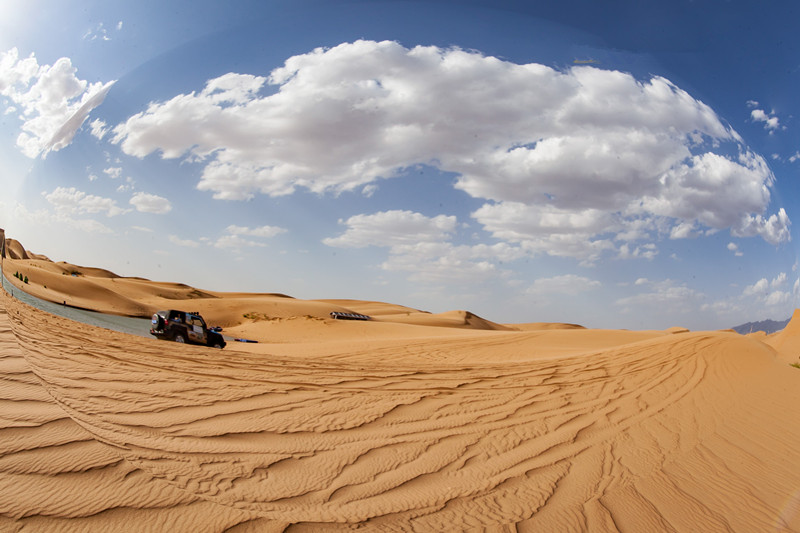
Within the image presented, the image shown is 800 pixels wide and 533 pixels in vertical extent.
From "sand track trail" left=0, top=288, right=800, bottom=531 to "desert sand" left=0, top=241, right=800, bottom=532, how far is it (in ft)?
0.06

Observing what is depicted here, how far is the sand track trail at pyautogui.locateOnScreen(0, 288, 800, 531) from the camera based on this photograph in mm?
2691

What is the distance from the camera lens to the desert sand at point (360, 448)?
2559mm

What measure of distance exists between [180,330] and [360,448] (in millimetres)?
12042

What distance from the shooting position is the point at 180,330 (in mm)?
13797

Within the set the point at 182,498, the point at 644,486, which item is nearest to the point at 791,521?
the point at 644,486

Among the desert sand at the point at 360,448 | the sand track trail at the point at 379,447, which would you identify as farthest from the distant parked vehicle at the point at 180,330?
the sand track trail at the point at 379,447

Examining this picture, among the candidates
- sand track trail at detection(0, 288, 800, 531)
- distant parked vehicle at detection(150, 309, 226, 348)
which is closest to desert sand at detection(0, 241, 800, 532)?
sand track trail at detection(0, 288, 800, 531)

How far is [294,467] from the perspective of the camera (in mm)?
3197

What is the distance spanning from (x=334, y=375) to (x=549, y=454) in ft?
12.0

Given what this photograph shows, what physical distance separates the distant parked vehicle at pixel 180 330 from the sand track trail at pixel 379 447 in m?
6.49

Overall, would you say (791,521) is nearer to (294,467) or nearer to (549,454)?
(549,454)

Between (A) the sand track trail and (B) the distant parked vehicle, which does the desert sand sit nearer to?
(A) the sand track trail

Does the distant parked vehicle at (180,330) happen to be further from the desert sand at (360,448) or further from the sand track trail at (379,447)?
the sand track trail at (379,447)

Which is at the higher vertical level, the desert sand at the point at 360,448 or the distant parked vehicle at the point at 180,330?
the desert sand at the point at 360,448
